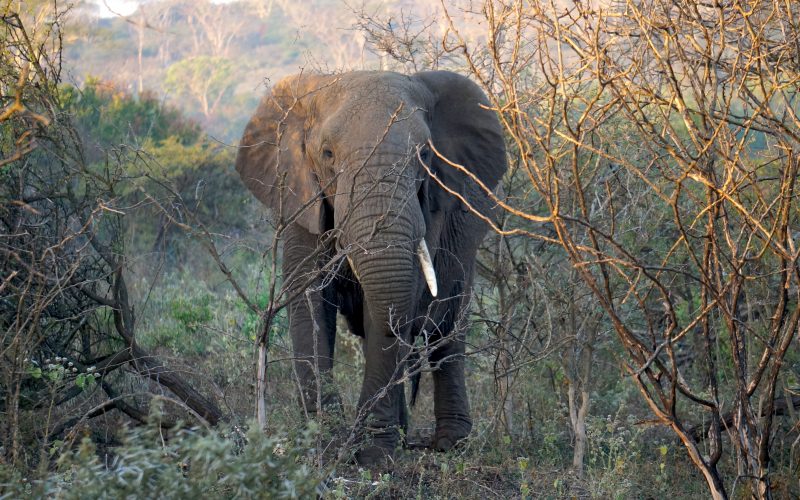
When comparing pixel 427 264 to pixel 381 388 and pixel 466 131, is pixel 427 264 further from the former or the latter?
pixel 466 131

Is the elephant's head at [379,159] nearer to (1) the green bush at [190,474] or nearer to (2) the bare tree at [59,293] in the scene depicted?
(2) the bare tree at [59,293]

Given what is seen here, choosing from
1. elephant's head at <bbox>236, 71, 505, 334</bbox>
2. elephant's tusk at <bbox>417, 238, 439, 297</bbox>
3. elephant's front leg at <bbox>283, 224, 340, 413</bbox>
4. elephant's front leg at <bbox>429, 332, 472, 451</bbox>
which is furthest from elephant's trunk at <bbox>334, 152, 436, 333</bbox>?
elephant's front leg at <bbox>429, 332, 472, 451</bbox>

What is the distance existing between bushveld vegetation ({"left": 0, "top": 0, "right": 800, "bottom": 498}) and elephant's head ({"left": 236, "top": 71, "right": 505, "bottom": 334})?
36cm

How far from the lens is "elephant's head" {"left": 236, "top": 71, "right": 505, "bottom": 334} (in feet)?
18.2

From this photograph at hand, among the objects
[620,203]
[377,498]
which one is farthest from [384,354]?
[620,203]

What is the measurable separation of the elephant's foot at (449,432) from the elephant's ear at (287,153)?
1.46 m

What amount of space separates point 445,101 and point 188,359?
250 cm

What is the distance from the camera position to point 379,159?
565cm

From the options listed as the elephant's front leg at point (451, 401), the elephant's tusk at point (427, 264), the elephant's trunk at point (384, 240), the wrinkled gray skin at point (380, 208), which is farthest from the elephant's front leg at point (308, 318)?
the elephant's front leg at point (451, 401)

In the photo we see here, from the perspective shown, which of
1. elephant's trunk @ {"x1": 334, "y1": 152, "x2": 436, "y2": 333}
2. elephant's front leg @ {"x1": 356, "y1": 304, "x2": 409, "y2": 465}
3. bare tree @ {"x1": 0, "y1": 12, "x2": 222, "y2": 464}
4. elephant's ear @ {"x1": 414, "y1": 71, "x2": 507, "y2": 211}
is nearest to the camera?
bare tree @ {"x1": 0, "y1": 12, "x2": 222, "y2": 464}

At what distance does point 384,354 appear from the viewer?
586cm

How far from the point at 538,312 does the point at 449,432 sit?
110 centimetres

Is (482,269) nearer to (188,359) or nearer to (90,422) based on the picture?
(188,359)

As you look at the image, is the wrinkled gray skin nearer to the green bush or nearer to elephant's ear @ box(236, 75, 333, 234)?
elephant's ear @ box(236, 75, 333, 234)
